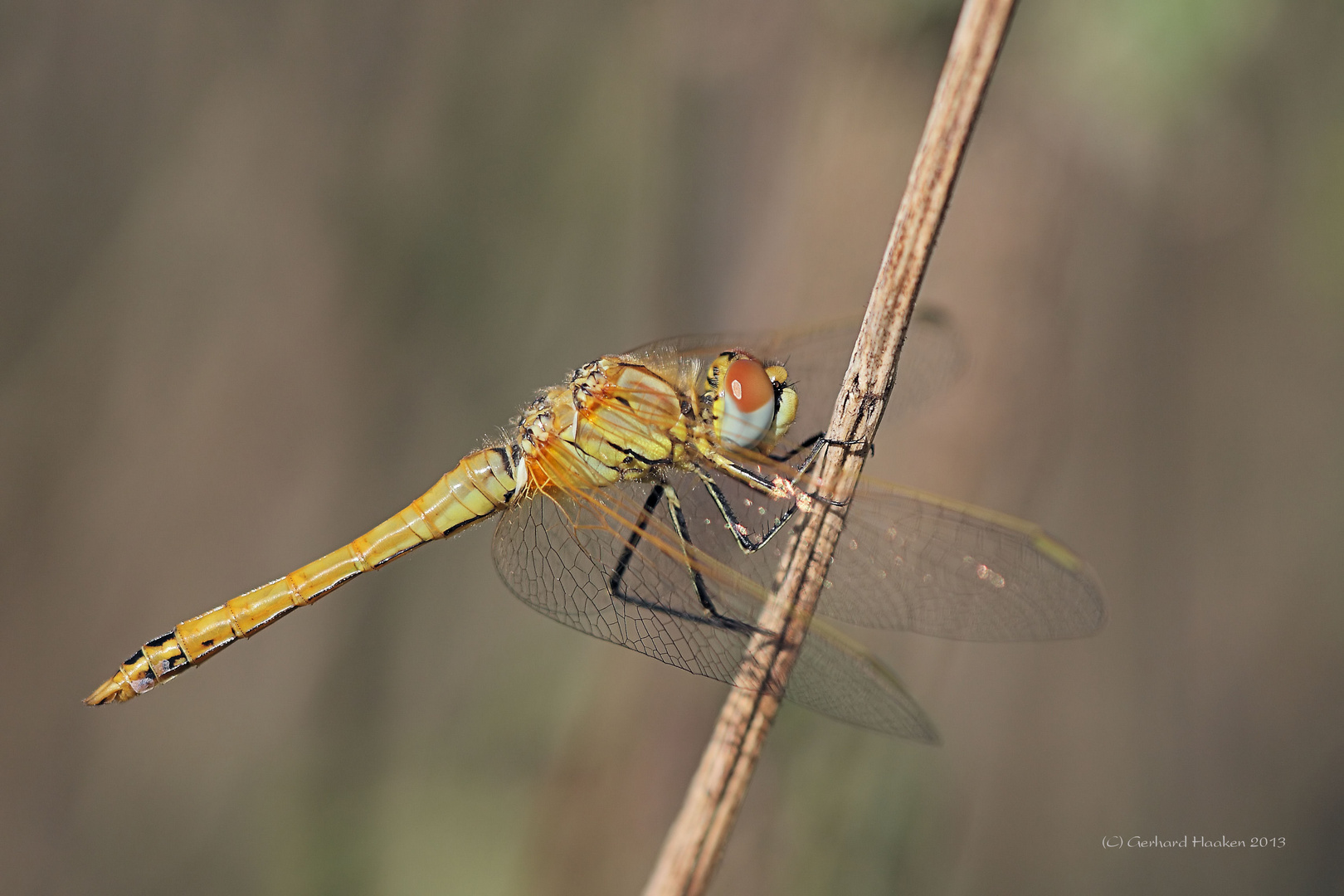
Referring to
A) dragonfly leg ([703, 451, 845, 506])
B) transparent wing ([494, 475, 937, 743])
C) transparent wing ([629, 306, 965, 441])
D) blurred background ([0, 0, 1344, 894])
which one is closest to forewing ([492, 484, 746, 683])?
transparent wing ([494, 475, 937, 743])

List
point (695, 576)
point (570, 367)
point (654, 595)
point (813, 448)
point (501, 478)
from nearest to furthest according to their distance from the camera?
point (813, 448) < point (695, 576) < point (654, 595) < point (501, 478) < point (570, 367)

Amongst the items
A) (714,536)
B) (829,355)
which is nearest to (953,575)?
(714,536)

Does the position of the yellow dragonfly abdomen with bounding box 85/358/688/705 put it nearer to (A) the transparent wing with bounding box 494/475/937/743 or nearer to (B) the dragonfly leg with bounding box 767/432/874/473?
(A) the transparent wing with bounding box 494/475/937/743

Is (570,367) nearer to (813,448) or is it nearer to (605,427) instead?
(605,427)

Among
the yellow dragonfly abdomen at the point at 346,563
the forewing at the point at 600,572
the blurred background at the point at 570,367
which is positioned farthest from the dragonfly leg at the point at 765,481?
the blurred background at the point at 570,367

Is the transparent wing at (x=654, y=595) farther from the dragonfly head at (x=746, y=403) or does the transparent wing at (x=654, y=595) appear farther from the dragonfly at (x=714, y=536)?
the dragonfly head at (x=746, y=403)

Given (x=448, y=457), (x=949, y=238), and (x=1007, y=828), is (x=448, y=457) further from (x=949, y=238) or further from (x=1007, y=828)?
(x=1007, y=828)
